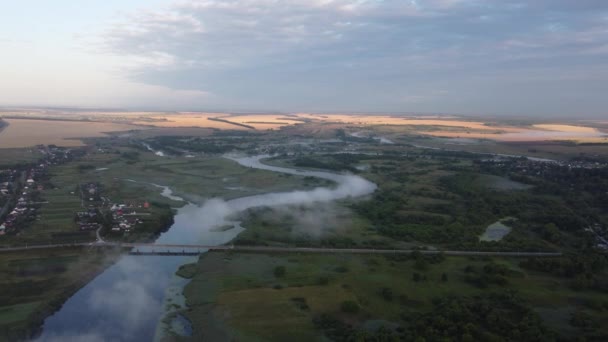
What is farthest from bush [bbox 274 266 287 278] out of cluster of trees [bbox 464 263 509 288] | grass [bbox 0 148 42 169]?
grass [bbox 0 148 42 169]

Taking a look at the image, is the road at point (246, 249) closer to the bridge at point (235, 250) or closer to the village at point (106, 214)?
the bridge at point (235, 250)

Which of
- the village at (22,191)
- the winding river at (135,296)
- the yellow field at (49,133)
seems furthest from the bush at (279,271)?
the yellow field at (49,133)

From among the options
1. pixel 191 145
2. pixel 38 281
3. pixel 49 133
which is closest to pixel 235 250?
pixel 38 281

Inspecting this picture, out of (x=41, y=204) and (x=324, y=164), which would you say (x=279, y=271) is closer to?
(x=41, y=204)

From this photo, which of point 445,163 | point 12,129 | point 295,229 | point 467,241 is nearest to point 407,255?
point 467,241

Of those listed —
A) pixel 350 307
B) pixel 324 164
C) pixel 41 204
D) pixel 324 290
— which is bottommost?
pixel 350 307
